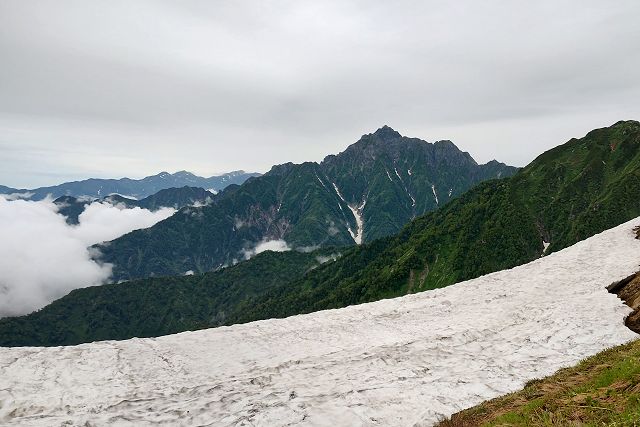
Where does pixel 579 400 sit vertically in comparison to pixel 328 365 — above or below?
above

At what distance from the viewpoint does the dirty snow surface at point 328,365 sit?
17.8 meters

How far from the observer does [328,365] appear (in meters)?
23.1

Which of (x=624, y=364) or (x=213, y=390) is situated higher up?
(x=624, y=364)

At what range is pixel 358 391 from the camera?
63.8ft

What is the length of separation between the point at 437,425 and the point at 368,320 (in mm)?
16381

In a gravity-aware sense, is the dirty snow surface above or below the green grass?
below

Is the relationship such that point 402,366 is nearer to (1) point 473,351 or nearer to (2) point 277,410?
(1) point 473,351

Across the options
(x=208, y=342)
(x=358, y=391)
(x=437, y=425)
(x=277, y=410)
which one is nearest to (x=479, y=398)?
(x=437, y=425)

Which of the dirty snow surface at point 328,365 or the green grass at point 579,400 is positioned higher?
the green grass at point 579,400

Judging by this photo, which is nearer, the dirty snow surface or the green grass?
the green grass

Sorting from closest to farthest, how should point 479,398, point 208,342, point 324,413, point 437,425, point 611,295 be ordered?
point 437,425, point 324,413, point 479,398, point 208,342, point 611,295

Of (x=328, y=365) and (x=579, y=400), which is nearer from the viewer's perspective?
(x=579, y=400)

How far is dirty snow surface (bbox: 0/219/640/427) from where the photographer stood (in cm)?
1777

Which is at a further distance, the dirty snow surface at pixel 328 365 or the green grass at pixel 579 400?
the dirty snow surface at pixel 328 365
